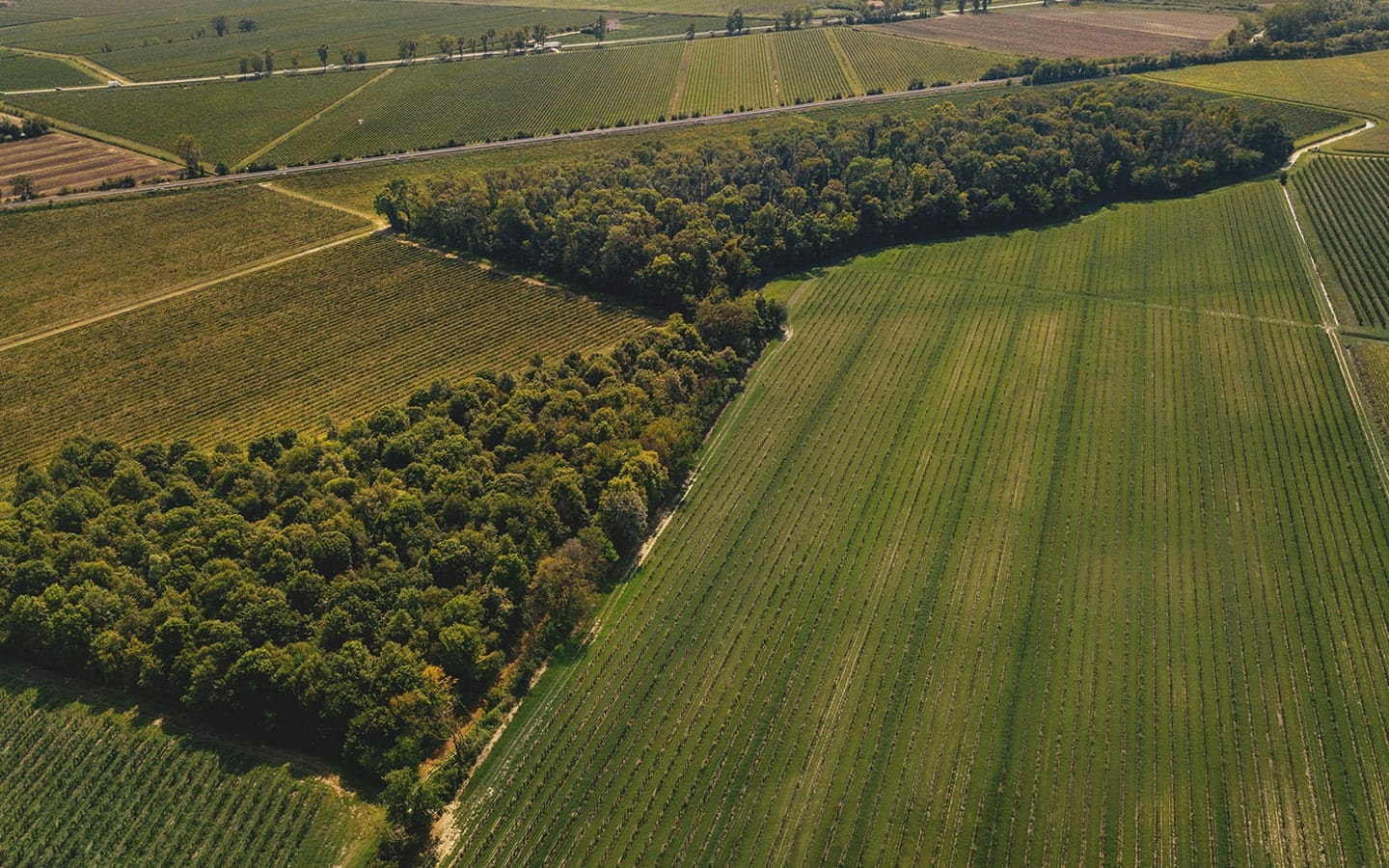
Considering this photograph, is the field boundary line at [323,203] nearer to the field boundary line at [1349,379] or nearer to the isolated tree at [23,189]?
the isolated tree at [23,189]

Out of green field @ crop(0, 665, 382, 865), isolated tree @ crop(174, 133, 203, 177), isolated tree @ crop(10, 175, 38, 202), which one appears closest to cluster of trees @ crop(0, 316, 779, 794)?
green field @ crop(0, 665, 382, 865)

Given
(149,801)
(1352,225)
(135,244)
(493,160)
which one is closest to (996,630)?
(149,801)

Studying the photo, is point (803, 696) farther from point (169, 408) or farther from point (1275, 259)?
point (1275, 259)

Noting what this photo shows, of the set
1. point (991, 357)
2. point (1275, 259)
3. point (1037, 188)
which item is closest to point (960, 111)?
point (1037, 188)

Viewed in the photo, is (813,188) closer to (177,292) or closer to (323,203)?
(323,203)

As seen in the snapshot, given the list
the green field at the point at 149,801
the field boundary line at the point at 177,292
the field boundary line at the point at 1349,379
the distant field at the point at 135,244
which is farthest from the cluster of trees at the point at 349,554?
the field boundary line at the point at 1349,379

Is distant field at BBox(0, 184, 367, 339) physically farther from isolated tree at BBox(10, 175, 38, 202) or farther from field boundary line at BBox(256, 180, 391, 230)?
isolated tree at BBox(10, 175, 38, 202)
